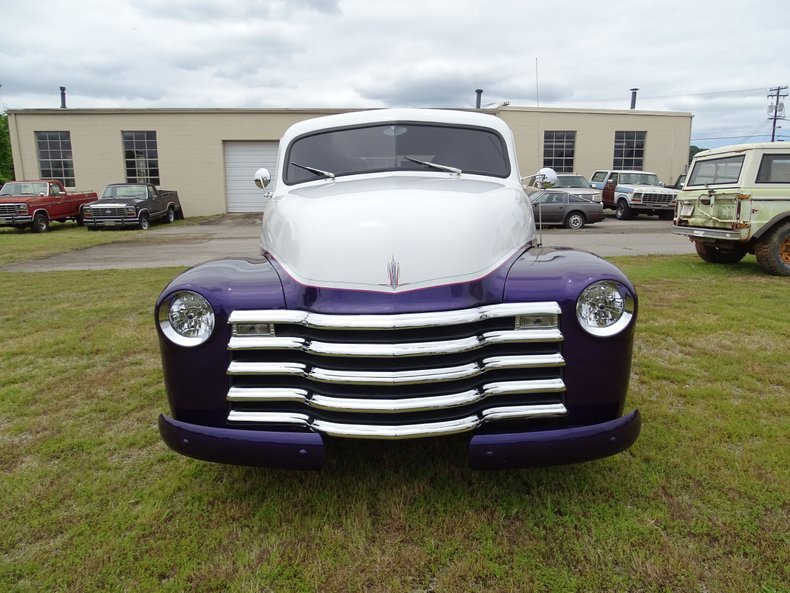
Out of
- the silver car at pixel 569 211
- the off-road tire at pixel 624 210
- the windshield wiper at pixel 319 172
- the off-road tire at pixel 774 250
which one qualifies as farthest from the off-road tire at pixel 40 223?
the off-road tire at pixel 624 210

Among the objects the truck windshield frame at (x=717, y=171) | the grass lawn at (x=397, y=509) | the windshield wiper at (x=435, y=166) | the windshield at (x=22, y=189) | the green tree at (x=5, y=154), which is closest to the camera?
the grass lawn at (x=397, y=509)

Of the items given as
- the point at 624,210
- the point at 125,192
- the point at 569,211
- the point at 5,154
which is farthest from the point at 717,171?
the point at 5,154

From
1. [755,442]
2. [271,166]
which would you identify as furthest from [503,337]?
[271,166]

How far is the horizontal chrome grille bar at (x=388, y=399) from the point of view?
7.88ft

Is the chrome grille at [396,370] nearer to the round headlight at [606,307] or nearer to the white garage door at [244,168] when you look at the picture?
the round headlight at [606,307]

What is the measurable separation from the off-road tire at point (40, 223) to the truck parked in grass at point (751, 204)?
1997 centimetres

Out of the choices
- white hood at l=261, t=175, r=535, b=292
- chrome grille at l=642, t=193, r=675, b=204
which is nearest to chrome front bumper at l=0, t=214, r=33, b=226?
white hood at l=261, t=175, r=535, b=292

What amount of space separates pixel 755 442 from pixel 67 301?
7893 millimetres

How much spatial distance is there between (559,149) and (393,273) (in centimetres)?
2666

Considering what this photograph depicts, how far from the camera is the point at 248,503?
281 cm

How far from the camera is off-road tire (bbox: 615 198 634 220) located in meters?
21.3

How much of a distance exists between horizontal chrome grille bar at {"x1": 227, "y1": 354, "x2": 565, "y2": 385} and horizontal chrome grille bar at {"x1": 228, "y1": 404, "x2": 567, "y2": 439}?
191mm

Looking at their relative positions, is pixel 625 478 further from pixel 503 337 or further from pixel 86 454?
pixel 86 454

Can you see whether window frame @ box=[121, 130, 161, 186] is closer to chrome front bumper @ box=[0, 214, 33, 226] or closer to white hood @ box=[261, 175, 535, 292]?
chrome front bumper @ box=[0, 214, 33, 226]
